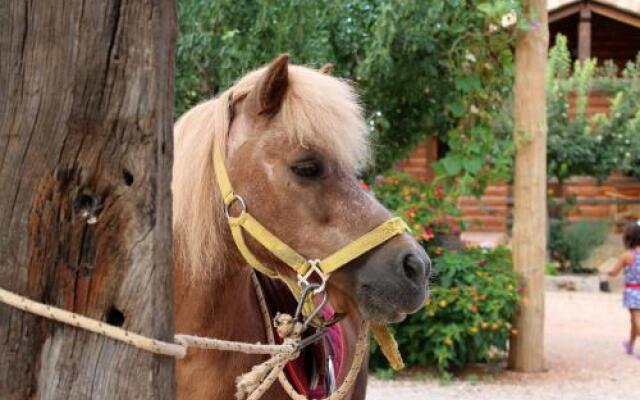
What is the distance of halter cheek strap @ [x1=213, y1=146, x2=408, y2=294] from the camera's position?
8.09 feet

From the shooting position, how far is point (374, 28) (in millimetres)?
7348

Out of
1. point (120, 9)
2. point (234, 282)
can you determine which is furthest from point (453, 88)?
point (120, 9)

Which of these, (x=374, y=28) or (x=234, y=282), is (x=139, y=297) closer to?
(x=234, y=282)

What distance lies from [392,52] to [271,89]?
5.14m

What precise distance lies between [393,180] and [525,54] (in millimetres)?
1553

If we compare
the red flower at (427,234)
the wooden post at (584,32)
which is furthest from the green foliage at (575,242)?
the red flower at (427,234)

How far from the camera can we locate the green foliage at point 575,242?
1521 centimetres

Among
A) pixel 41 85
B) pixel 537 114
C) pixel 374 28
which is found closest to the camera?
pixel 41 85

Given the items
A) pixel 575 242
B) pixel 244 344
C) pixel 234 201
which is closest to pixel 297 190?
pixel 234 201

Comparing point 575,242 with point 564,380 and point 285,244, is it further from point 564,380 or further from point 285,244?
point 285,244

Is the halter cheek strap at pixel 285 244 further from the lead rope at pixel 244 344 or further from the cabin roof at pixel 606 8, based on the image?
the cabin roof at pixel 606 8

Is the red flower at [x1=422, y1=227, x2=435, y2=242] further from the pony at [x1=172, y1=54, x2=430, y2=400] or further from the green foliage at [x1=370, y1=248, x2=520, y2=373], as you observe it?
the pony at [x1=172, y1=54, x2=430, y2=400]

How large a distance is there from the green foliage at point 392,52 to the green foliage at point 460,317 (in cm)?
73

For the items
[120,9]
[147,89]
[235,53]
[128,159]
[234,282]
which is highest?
[235,53]
